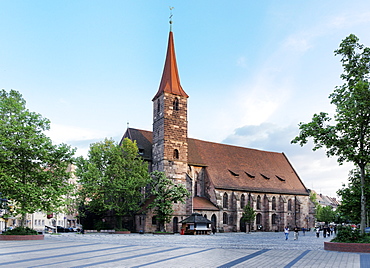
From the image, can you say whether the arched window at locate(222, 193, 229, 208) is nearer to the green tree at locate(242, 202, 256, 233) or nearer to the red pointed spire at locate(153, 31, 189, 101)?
the green tree at locate(242, 202, 256, 233)

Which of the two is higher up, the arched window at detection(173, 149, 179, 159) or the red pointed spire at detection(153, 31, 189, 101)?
the red pointed spire at detection(153, 31, 189, 101)

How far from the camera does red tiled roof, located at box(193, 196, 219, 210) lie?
2132 inches

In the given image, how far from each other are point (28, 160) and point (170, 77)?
98.2ft

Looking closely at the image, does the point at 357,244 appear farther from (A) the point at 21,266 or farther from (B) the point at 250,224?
(B) the point at 250,224

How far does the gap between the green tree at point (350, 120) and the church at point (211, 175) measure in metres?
29.8

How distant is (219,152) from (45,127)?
3747 centimetres

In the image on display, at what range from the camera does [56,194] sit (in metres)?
31.6

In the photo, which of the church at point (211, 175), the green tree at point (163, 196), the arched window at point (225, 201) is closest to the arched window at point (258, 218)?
the church at point (211, 175)

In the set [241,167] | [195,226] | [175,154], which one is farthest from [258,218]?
[195,226]

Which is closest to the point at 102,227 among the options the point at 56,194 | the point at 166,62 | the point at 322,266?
the point at 56,194

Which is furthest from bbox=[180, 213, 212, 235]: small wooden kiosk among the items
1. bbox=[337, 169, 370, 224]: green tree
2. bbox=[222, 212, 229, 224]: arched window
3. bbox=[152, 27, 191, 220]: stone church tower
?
bbox=[337, 169, 370, 224]: green tree

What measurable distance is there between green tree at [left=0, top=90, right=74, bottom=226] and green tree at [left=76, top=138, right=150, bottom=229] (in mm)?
13167

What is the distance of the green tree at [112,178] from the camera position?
46500 millimetres

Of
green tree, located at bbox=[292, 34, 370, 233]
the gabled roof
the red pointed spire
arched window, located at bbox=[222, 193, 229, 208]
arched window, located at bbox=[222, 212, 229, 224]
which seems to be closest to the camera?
green tree, located at bbox=[292, 34, 370, 233]
